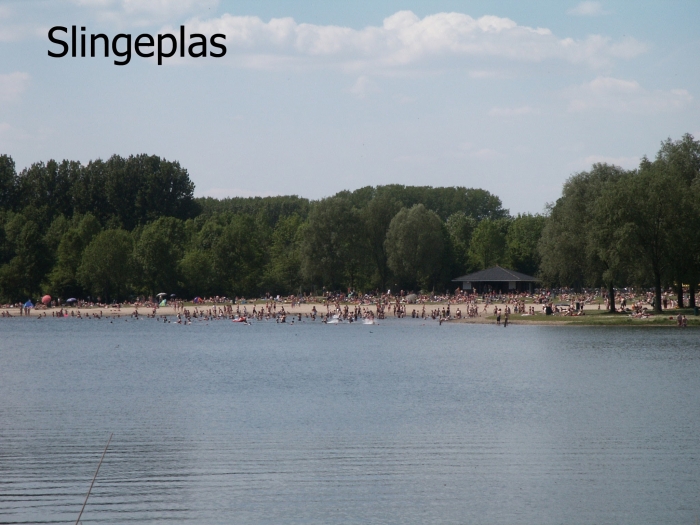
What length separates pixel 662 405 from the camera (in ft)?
103

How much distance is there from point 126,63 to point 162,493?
15.4 m

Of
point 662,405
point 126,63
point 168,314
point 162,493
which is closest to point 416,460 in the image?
point 162,493

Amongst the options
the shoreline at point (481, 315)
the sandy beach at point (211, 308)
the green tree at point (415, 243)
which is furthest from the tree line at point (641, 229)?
the green tree at point (415, 243)

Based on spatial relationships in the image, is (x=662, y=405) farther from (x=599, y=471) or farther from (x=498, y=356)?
(x=498, y=356)

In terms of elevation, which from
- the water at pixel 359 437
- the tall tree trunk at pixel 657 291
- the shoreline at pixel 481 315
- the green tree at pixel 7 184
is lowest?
the water at pixel 359 437

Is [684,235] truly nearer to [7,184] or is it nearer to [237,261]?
[237,261]

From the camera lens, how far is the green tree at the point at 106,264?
101 metres

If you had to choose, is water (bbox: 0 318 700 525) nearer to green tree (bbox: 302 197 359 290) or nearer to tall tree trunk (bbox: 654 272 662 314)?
tall tree trunk (bbox: 654 272 662 314)

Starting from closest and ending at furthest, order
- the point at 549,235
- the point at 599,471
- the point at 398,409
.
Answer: the point at 599,471
the point at 398,409
the point at 549,235

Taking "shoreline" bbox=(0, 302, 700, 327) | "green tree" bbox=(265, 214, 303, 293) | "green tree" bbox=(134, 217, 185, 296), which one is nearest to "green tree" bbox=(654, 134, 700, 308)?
"shoreline" bbox=(0, 302, 700, 327)

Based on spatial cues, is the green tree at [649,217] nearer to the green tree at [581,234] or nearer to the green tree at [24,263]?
the green tree at [581,234]

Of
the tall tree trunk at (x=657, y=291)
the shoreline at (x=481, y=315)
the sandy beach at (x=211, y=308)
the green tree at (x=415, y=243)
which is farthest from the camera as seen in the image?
the green tree at (x=415, y=243)

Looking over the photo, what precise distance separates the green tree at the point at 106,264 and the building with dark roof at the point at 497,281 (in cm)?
3987

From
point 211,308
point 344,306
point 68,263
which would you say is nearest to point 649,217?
point 344,306
